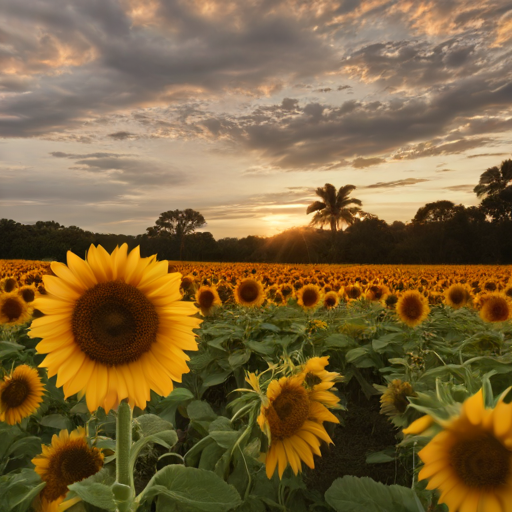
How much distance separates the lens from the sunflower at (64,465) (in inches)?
65.4

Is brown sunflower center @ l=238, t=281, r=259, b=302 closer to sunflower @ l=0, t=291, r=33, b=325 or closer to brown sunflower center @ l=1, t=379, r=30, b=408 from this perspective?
sunflower @ l=0, t=291, r=33, b=325

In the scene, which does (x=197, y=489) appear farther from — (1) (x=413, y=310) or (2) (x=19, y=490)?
(1) (x=413, y=310)

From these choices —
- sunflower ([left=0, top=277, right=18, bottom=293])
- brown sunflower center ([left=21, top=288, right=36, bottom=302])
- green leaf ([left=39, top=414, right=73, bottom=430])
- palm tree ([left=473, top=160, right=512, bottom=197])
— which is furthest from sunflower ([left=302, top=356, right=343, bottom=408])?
palm tree ([left=473, top=160, right=512, bottom=197])

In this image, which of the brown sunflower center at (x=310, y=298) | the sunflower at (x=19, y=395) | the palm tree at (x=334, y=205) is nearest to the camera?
the sunflower at (x=19, y=395)

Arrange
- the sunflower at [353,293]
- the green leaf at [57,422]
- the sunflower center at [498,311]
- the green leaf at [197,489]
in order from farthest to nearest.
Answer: the sunflower at [353,293], the sunflower center at [498,311], the green leaf at [57,422], the green leaf at [197,489]

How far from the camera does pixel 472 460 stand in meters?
1.10

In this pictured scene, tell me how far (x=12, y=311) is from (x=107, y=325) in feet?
12.0

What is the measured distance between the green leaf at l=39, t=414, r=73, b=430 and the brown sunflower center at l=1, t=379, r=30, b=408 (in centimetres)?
22

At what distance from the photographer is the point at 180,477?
1.42 m

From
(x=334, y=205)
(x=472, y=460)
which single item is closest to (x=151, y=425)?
(x=472, y=460)

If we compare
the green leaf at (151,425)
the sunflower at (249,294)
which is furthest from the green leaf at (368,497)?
the sunflower at (249,294)

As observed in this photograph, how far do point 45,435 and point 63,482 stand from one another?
4.23ft

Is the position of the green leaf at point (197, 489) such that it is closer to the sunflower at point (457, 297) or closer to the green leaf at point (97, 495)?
the green leaf at point (97, 495)

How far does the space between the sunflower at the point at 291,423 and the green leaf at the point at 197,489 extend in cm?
33
